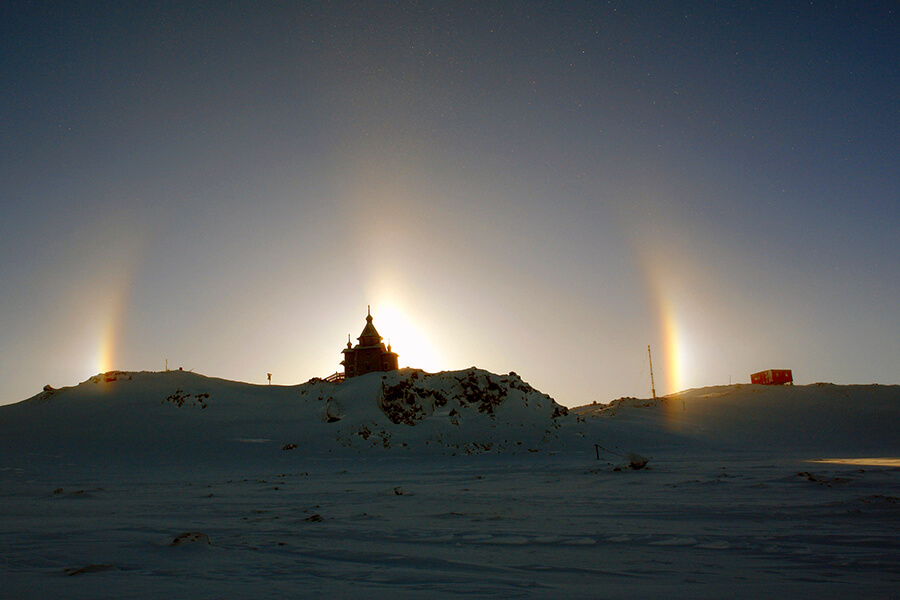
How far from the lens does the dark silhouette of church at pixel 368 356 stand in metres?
56.8

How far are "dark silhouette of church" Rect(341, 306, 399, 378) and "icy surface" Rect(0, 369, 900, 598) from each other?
3083cm

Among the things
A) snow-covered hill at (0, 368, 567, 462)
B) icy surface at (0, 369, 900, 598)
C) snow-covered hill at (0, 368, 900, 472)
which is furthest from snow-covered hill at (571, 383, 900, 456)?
snow-covered hill at (0, 368, 567, 462)

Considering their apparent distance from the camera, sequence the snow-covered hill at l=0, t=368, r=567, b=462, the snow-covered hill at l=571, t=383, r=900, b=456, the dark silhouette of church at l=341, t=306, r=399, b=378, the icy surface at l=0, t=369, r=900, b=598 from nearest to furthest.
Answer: the icy surface at l=0, t=369, r=900, b=598
the snow-covered hill at l=0, t=368, r=567, b=462
the snow-covered hill at l=571, t=383, r=900, b=456
the dark silhouette of church at l=341, t=306, r=399, b=378

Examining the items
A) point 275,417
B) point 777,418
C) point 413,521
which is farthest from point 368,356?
point 413,521

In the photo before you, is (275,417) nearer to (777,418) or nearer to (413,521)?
→ (413,521)

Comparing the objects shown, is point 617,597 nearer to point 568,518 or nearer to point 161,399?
point 568,518

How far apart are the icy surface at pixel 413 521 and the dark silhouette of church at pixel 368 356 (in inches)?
1214

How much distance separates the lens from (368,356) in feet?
188

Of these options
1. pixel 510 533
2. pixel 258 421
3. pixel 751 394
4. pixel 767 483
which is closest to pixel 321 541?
pixel 510 533

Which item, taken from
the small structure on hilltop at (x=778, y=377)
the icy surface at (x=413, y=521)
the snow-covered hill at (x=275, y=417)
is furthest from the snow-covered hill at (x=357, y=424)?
the small structure on hilltop at (x=778, y=377)

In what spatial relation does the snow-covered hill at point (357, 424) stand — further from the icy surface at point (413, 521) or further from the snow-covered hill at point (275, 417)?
the icy surface at point (413, 521)

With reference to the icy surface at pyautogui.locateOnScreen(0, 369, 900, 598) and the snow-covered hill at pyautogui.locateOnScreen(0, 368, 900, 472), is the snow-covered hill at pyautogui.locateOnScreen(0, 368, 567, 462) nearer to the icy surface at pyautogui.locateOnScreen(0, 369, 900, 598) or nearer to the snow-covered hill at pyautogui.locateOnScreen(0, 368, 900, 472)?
the snow-covered hill at pyautogui.locateOnScreen(0, 368, 900, 472)

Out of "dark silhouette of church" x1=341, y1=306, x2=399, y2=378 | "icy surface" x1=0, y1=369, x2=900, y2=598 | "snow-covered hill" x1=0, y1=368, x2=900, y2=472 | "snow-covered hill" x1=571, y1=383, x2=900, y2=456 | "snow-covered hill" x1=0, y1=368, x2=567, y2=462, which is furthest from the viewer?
"dark silhouette of church" x1=341, y1=306, x2=399, y2=378

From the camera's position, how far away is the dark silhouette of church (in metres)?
56.8
